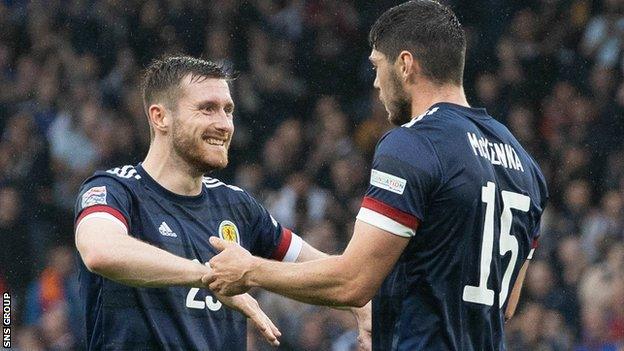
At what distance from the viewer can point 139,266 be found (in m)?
4.54

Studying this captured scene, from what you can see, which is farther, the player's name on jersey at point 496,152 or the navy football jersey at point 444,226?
the player's name on jersey at point 496,152

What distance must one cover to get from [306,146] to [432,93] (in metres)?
7.96

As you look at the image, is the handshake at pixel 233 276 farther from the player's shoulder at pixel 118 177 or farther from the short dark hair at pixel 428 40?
the short dark hair at pixel 428 40

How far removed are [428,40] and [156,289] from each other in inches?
59.6

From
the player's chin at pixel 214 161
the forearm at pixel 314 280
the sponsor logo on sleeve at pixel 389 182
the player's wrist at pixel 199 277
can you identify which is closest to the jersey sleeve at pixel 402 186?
the sponsor logo on sleeve at pixel 389 182

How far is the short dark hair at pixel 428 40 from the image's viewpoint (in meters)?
4.41

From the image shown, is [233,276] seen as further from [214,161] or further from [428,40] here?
[428,40]

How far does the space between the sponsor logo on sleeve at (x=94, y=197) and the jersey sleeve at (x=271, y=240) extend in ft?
2.70

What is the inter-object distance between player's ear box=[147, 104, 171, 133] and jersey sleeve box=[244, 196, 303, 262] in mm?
525

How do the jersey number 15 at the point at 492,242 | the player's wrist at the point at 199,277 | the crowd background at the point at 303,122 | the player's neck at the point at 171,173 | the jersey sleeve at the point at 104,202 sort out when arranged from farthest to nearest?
the crowd background at the point at 303,122 → the player's neck at the point at 171,173 → the jersey sleeve at the point at 104,202 → the player's wrist at the point at 199,277 → the jersey number 15 at the point at 492,242

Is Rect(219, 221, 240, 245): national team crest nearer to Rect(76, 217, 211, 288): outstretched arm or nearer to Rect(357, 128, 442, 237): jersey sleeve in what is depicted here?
Rect(76, 217, 211, 288): outstretched arm

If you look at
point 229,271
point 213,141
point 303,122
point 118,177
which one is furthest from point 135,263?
point 303,122

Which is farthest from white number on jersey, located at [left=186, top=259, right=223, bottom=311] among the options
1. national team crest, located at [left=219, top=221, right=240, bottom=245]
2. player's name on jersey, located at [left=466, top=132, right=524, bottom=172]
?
player's name on jersey, located at [left=466, top=132, right=524, bottom=172]

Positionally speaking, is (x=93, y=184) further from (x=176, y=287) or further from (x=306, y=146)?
(x=306, y=146)
